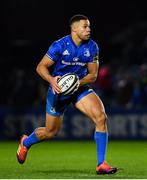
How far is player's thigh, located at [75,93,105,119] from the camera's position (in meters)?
10.2

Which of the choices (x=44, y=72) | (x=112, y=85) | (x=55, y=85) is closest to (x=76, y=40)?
(x=44, y=72)

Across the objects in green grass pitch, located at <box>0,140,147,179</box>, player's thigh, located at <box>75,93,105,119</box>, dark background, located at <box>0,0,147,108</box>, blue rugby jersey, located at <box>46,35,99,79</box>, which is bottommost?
green grass pitch, located at <box>0,140,147,179</box>

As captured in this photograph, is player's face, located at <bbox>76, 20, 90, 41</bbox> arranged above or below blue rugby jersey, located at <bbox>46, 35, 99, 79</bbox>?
above

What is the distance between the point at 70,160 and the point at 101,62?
10958 mm

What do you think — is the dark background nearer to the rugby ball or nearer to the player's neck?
the player's neck

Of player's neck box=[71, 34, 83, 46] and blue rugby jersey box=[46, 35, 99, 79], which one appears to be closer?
blue rugby jersey box=[46, 35, 99, 79]

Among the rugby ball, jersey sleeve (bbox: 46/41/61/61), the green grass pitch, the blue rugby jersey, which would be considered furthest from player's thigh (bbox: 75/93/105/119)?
the green grass pitch

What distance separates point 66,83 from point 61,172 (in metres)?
1.19

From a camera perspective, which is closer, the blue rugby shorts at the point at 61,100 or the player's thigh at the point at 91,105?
the player's thigh at the point at 91,105

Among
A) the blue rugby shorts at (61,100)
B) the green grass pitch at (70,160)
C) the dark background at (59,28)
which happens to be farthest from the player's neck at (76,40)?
the dark background at (59,28)

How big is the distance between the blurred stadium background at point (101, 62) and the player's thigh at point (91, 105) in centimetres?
781

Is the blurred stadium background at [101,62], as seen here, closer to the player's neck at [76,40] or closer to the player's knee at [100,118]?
the player's neck at [76,40]

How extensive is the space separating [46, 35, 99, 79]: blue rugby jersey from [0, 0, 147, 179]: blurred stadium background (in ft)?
25.3

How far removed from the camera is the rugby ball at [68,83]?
10.2 meters
